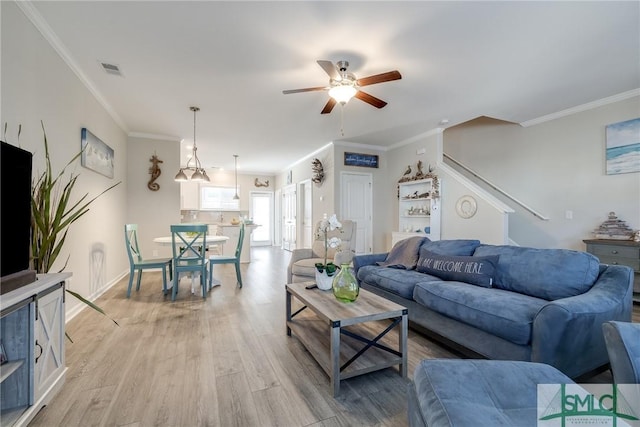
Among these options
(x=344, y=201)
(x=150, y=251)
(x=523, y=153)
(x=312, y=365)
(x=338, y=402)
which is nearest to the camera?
(x=338, y=402)

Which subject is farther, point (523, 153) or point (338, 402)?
point (523, 153)

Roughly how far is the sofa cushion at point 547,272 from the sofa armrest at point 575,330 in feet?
0.61

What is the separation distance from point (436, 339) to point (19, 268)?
9.31ft

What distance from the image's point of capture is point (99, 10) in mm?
2088

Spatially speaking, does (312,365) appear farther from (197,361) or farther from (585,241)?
(585,241)

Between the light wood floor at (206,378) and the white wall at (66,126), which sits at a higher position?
the white wall at (66,126)

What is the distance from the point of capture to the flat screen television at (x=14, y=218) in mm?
1368

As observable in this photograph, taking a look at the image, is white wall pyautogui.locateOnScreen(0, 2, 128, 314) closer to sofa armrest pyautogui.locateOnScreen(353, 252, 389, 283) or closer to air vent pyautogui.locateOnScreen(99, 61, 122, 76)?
air vent pyautogui.locateOnScreen(99, 61, 122, 76)

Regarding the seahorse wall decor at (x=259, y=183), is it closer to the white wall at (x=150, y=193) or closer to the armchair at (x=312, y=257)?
the white wall at (x=150, y=193)

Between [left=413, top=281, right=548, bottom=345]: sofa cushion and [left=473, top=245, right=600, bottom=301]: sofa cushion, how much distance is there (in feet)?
0.34

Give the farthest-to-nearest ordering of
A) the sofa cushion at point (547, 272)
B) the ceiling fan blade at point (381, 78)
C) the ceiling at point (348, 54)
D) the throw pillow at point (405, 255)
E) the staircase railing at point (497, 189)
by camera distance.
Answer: the staircase railing at point (497, 189)
the throw pillow at point (405, 255)
the ceiling fan blade at point (381, 78)
the ceiling at point (348, 54)
the sofa cushion at point (547, 272)

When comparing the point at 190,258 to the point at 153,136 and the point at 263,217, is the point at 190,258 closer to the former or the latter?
the point at 153,136

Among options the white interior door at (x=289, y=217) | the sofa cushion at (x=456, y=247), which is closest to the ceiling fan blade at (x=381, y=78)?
the sofa cushion at (x=456, y=247)

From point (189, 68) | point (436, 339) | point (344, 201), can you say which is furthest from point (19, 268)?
point (344, 201)
